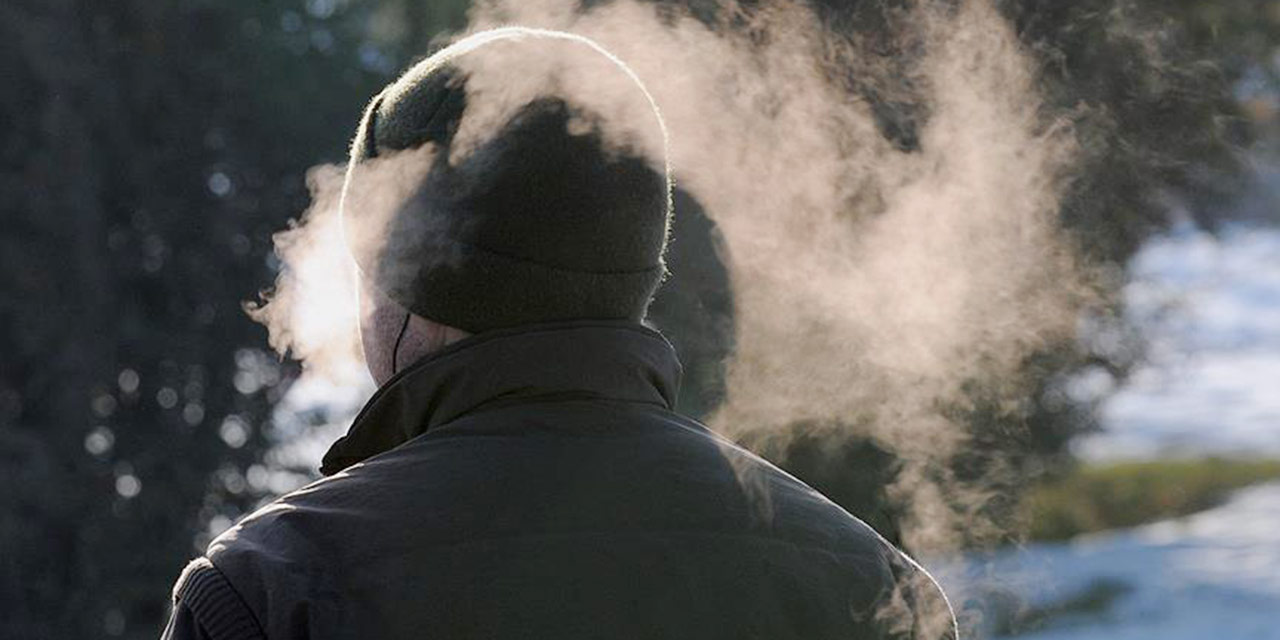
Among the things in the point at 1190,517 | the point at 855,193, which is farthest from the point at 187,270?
the point at 1190,517

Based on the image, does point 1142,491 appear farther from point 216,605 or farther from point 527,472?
point 216,605

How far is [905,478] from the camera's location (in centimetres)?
→ 367

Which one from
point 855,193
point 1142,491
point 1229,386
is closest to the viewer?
point 855,193

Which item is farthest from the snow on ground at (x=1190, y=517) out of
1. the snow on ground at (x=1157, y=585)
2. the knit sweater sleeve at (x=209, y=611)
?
the knit sweater sleeve at (x=209, y=611)

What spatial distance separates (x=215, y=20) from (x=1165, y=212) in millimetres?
3637

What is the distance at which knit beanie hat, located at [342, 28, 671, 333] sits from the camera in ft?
5.95

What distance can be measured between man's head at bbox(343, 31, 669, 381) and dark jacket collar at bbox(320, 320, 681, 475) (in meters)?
0.03

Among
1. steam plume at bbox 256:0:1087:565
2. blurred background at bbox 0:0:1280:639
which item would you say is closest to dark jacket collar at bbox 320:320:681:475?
steam plume at bbox 256:0:1087:565

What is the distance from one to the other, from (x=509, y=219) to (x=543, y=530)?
30 cm

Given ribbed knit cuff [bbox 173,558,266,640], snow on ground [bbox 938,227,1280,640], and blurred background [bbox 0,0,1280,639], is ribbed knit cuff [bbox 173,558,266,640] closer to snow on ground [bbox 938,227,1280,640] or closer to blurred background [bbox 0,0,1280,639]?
snow on ground [bbox 938,227,1280,640]

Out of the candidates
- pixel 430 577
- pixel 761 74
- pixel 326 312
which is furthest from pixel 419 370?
pixel 761 74

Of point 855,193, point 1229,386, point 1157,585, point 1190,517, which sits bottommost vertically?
point 855,193

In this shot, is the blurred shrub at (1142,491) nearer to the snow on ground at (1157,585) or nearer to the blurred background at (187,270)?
the snow on ground at (1157,585)

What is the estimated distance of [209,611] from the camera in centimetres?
162
